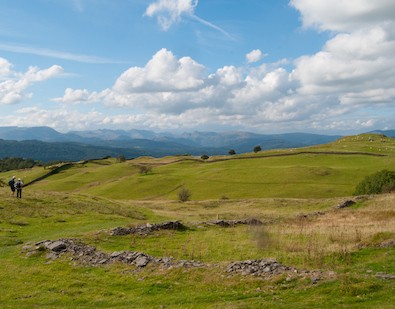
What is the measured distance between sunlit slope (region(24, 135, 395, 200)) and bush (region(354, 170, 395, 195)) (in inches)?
492

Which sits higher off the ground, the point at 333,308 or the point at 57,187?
the point at 333,308

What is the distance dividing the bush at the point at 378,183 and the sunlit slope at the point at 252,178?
12.5 m

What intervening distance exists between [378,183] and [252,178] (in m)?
50.1

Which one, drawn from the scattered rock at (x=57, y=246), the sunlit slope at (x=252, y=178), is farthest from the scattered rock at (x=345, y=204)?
the scattered rock at (x=57, y=246)

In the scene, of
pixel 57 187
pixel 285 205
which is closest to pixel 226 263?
pixel 285 205

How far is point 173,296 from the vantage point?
1917cm

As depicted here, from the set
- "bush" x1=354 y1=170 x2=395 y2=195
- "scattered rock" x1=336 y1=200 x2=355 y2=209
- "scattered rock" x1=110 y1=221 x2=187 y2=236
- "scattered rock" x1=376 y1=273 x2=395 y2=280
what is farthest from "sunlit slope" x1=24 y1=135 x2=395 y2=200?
"scattered rock" x1=376 y1=273 x2=395 y2=280

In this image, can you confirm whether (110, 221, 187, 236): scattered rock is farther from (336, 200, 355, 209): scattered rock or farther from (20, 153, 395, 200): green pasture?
(20, 153, 395, 200): green pasture

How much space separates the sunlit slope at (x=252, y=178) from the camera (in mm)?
106731

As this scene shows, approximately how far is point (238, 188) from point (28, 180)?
10916 cm

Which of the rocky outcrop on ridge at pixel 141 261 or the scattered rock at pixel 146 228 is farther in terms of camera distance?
the scattered rock at pixel 146 228

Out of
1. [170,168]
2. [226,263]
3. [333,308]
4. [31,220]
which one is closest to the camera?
[333,308]

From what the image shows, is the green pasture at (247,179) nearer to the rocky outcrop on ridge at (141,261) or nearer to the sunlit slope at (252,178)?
the sunlit slope at (252,178)

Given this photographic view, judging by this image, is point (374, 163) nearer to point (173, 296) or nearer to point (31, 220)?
point (31, 220)
